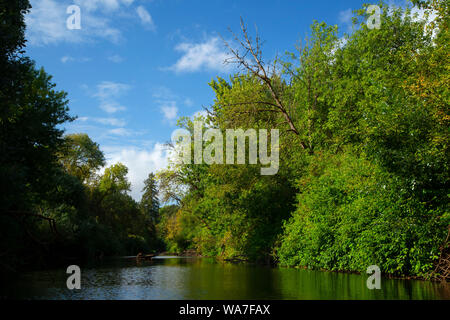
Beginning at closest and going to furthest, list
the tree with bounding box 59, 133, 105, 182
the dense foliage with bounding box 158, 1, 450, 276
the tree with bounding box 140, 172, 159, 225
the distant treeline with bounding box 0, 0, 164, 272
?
the dense foliage with bounding box 158, 1, 450, 276 → the distant treeline with bounding box 0, 0, 164, 272 → the tree with bounding box 59, 133, 105, 182 → the tree with bounding box 140, 172, 159, 225

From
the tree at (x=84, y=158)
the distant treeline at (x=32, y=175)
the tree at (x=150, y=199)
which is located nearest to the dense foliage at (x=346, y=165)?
the distant treeline at (x=32, y=175)

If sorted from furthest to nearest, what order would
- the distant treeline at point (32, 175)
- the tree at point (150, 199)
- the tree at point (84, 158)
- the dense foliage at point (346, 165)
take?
the tree at point (150, 199), the tree at point (84, 158), the distant treeline at point (32, 175), the dense foliage at point (346, 165)

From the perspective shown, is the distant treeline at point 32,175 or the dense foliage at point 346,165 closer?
the dense foliage at point 346,165

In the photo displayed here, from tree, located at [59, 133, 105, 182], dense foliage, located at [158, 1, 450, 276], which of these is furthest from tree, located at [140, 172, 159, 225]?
dense foliage, located at [158, 1, 450, 276]

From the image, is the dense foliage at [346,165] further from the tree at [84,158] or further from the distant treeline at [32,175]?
the tree at [84,158]

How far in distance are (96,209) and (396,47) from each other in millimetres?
38392

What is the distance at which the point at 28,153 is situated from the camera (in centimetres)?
1995

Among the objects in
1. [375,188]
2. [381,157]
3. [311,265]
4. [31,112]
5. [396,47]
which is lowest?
[311,265]

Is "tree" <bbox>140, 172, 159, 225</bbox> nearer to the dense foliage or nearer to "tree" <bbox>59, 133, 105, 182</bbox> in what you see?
"tree" <bbox>59, 133, 105, 182</bbox>

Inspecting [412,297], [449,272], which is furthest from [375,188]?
[412,297]

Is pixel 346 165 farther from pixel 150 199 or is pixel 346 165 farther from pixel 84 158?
pixel 150 199

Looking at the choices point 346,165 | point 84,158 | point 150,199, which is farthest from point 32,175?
point 150,199
